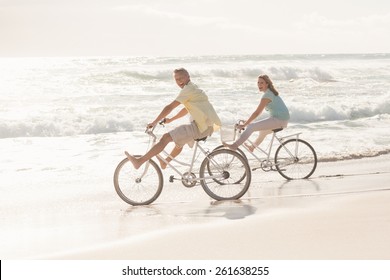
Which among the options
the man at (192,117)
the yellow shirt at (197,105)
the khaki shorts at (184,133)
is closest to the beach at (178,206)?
the man at (192,117)

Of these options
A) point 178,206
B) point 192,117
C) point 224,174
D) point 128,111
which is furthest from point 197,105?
point 128,111

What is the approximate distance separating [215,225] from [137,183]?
84.7 inches

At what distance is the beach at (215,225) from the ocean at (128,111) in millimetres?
2715

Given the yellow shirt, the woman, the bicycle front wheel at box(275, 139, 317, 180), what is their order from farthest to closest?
the bicycle front wheel at box(275, 139, 317, 180)
the woman
the yellow shirt

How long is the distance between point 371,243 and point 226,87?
1426 inches

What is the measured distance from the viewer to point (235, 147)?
9695mm

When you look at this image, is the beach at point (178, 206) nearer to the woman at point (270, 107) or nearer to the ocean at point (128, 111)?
the ocean at point (128, 111)

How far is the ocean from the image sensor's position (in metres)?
13.6

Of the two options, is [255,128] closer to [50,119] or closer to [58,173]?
[58,173]

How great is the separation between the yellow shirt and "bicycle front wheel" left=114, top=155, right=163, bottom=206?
858 millimetres

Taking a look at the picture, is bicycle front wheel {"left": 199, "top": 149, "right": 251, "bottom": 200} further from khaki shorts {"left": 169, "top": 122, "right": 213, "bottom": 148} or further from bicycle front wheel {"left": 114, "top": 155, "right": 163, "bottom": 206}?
bicycle front wheel {"left": 114, "top": 155, "right": 163, "bottom": 206}

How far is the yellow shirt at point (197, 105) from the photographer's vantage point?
858cm

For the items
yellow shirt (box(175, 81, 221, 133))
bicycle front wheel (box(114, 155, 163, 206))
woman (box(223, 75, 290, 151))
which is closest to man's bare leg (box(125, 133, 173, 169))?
bicycle front wheel (box(114, 155, 163, 206))

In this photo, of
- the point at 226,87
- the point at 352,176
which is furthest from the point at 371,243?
the point at 226,87
